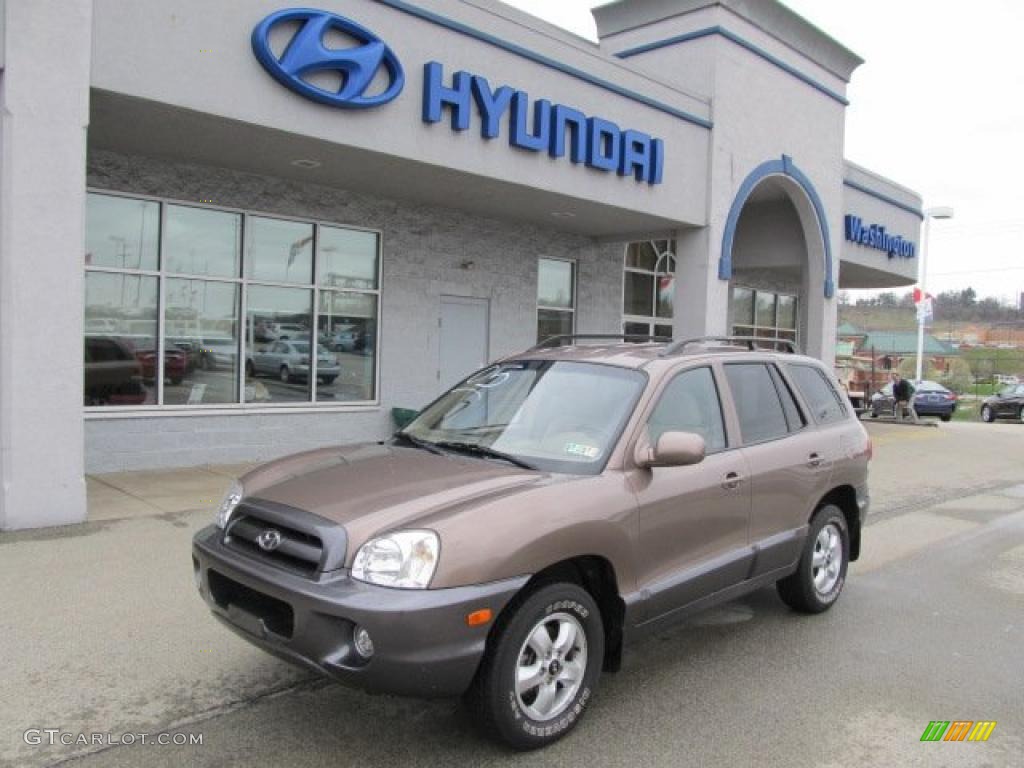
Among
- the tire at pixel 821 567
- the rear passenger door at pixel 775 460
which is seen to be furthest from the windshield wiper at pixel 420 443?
the tire at pixel 821 567

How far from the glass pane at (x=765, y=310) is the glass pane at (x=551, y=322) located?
819cm

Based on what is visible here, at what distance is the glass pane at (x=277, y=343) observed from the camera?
10867 millimetres

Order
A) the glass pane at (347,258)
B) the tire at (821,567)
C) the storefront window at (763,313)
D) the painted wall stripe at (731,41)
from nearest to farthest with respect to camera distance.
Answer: the tire at (821,567), the glass pane at (347,258), the painted wall stripe at (731,41), the storefront window at (763,313)

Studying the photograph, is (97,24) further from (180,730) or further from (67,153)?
(180,730)

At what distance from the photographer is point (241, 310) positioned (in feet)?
35.0

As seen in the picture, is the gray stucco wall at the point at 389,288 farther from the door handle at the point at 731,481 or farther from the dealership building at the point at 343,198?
the door handle at the point at 731,481

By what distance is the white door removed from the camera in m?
13.1

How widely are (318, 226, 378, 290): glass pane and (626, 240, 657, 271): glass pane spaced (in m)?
5.97

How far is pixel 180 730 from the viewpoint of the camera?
372 cm

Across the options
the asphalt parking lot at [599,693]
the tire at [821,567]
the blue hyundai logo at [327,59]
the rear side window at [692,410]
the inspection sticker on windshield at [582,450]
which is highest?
→ the blue hyundai logo at [327,59]

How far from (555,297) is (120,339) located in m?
7.45

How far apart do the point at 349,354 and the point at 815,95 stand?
33.1 feet

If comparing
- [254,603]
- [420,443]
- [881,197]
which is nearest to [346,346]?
[420,443]

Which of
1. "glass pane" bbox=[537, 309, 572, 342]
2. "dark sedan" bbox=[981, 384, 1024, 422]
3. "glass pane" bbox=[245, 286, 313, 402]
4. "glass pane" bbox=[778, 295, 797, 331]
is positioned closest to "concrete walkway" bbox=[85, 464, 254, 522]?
"glass pane" bbox=[245, 286, 313, 402]
